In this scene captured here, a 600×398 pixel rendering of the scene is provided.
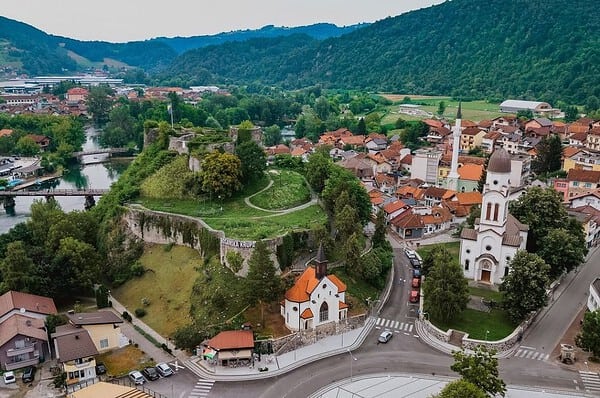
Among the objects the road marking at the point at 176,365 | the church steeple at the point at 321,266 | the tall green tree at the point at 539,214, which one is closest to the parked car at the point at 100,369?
the road marking at the point at 176,365

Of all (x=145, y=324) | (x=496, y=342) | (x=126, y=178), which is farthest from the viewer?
(x=126, y=178)

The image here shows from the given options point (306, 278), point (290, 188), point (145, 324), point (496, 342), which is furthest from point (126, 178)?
point (496, 342)

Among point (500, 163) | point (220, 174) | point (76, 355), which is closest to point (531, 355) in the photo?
point (500, 163)

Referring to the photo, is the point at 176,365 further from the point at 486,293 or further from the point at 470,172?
the point at 470,172

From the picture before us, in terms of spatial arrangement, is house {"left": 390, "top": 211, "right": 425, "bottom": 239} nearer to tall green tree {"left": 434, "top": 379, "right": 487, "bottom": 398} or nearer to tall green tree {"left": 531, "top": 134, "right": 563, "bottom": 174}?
tall green tree {"left": 531, "top": 134, "right": 563, "bottom": 174}

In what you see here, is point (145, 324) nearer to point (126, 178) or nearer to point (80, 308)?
point (80, 308)
